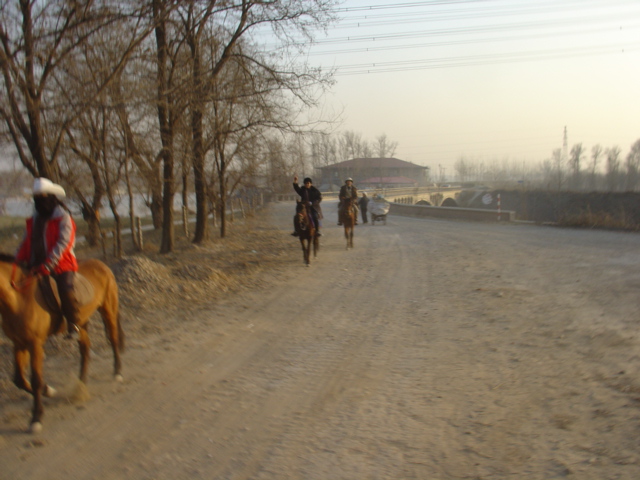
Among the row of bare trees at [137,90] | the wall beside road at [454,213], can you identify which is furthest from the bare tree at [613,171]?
the row of bare trees at [137,90]

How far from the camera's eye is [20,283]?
15.2 ft

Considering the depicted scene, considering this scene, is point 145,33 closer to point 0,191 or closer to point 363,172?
point 0,191

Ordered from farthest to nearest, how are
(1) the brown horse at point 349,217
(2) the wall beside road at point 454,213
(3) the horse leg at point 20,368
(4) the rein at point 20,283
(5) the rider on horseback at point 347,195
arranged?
(2) the wall beside road at point 454,213 → (5) the rider on horseback at point 347,195 → (1) the brown horse at point 349,217 → (3) the horse leg at point 20,368 → (4) the rein at point 20,283

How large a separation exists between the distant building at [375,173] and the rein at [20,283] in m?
68.3

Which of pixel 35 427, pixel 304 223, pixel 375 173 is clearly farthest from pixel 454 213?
pixel 375 173

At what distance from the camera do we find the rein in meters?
4.56

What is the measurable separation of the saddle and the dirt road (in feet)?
3.26

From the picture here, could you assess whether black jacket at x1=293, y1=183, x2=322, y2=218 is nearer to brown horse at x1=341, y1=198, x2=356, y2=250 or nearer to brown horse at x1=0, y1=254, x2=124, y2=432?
brown horse at x1=341, y1=198, x2=356, y2=250

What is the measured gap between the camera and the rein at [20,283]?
456cm

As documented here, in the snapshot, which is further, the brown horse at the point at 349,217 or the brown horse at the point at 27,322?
the brown horse at the point at 349,217

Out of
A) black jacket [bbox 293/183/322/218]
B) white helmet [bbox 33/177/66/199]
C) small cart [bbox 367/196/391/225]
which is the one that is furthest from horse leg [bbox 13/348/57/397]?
small cart [bbox 367/196/391/225]

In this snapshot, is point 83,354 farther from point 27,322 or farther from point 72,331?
point 27,322

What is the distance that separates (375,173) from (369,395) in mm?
113070

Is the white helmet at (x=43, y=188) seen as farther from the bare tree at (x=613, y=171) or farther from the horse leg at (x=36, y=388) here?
the bare tree at (x=613, y=171)
